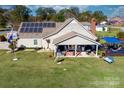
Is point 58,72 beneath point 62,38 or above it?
beneath

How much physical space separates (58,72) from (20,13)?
39207 millimetres

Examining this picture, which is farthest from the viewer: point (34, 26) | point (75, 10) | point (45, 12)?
Answer: point (75, 10)

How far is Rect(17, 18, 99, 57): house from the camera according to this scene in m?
27.7

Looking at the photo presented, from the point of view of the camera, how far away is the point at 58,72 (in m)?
21.4

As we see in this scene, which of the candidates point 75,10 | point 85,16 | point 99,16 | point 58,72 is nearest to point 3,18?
point 75,10

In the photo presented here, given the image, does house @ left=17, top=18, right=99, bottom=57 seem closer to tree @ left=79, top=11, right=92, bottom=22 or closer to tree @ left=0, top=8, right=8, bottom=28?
tree @ left=0, top=8, right=8, bottom=28

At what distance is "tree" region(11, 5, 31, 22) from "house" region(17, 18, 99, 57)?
21838mm

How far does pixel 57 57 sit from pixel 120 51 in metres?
8.32

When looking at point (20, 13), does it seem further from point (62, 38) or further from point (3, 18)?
point (62, 38)

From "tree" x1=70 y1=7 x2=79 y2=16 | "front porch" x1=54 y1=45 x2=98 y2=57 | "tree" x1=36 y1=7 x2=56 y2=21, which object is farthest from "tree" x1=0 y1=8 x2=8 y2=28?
"front porch" x1=54 y1=45 x2=98 y2=57

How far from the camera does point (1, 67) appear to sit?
76.0 feet

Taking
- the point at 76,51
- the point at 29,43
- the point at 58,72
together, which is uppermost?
the point at 29,43
